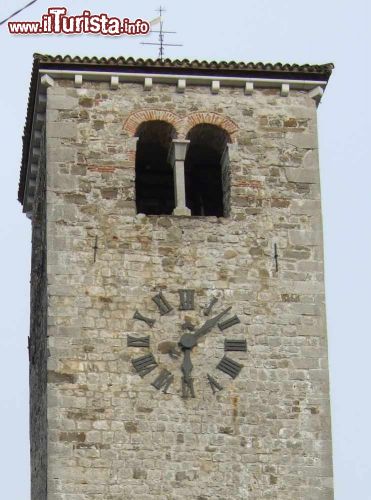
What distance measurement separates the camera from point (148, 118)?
30812 mm

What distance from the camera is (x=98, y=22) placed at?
107 feet

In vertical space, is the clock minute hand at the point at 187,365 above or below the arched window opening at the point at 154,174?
below

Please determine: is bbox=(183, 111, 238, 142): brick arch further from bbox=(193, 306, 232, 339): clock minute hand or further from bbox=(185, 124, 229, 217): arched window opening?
bbox=(193, 306, 232, 339): clock minute hand

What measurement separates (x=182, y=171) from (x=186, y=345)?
109 inches

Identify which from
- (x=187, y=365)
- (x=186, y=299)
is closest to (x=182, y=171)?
(x=186, y=299)

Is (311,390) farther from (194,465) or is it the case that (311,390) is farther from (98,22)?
(98,22)

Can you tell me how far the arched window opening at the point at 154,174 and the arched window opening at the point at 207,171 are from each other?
1.02 ft

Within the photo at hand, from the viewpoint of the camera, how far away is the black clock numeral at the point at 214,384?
29500 millimetres

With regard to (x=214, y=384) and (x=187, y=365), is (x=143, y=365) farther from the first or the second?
(x=214, y=384)

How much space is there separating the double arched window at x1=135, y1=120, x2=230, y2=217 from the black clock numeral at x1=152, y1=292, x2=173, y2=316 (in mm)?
1377

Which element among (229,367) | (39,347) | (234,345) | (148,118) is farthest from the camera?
(39,347)

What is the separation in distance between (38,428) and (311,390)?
4.25 m

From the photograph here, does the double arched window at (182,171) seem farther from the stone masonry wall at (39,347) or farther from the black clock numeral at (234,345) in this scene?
the black clock numeral at (234,345)

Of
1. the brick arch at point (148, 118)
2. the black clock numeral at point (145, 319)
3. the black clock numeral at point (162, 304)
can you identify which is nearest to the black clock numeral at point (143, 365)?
the black clock numeral at point (145, 319)
